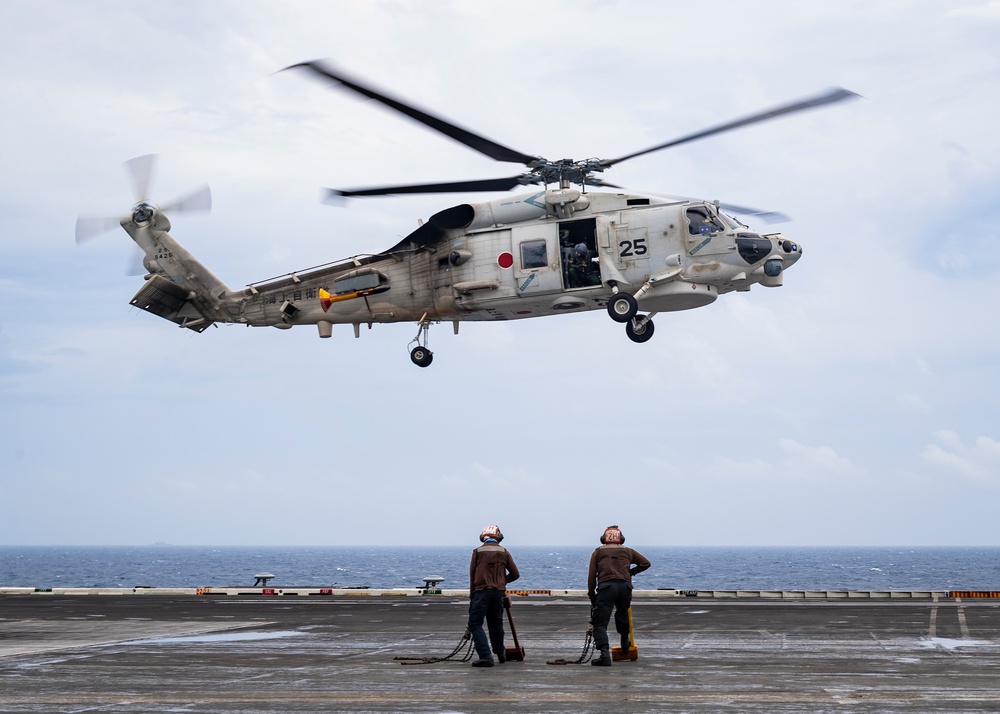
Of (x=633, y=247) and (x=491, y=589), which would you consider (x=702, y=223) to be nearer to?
(x=633, y=247)

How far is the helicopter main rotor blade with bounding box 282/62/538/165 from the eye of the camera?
22078 millimetres

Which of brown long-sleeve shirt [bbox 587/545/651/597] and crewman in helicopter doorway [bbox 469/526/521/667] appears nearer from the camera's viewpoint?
crewman in helicopter doorway [bbox 469/526/521/667]

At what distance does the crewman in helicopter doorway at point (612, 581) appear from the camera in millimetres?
14047

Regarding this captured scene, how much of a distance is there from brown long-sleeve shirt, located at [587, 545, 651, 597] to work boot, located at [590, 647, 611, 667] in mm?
918

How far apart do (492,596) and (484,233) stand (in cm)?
1576

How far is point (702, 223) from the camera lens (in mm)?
26938

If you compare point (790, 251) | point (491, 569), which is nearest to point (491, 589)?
point (491, 569)

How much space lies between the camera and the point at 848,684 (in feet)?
37.7

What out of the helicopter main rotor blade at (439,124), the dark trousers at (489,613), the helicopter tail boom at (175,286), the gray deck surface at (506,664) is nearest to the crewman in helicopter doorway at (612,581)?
the gray deck surface at (506,664)

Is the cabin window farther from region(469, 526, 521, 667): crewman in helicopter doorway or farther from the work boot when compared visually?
the work boot

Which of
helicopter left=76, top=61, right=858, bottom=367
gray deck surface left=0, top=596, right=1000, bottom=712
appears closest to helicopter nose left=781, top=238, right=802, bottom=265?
helicopter left=76, top=61, right=858, bottom=367

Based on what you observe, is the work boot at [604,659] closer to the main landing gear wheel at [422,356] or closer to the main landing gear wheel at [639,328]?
the main landing gear wheel at [639,328]

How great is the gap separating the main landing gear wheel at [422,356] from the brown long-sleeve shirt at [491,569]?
53.3 feet

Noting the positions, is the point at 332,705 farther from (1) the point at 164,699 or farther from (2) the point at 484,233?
(2) the point at 484,233
